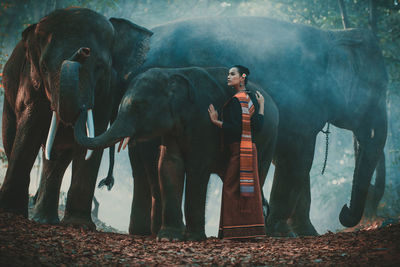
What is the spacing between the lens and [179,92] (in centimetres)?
450

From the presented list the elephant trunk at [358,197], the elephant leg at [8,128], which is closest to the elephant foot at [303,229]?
the elephant trunk at [358,197]

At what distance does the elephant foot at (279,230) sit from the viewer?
558 cm

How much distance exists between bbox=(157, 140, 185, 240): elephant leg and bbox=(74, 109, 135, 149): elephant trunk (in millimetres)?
408

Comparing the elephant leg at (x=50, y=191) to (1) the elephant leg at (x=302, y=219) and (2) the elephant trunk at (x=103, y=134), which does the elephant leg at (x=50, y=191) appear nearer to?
(2) the elephant trunk at (x=103, y=134)

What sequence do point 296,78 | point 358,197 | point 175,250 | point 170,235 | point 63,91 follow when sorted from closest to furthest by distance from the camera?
point 175,250 < point 63,91 < point 170,235 < point 296,78 < point 358,197

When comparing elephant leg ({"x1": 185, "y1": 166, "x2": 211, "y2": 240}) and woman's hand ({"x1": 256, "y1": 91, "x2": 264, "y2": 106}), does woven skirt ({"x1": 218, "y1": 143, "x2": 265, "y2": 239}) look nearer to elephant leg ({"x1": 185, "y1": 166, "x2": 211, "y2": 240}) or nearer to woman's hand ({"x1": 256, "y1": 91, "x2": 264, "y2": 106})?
elephant leg ({"x1": 185, "y1": 166, "x2": 211, "y2": 240})

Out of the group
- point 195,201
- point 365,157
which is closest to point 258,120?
point 195,201

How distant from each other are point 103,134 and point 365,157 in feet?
13.7

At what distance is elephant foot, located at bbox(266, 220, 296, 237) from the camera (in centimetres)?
558

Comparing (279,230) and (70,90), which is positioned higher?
(70,90)

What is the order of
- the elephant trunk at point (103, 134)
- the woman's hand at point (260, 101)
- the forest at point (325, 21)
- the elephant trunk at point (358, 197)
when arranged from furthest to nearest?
1. the forest at point (325, 21)
2. the elephant trunk at point (358, 197)
3. the woman's hand at point (260, 101)
4. the elephant trunk at point (103, 134)

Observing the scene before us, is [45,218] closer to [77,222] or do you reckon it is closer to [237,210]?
[77,222]

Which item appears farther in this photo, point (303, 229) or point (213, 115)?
point (303, 229)

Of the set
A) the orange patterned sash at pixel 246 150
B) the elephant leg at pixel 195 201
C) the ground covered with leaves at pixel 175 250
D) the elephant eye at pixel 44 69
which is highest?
the elephant eye at pixel 44 69
